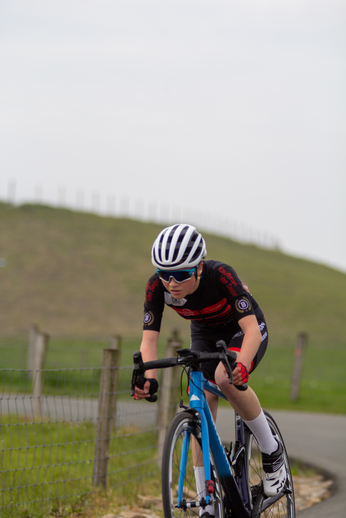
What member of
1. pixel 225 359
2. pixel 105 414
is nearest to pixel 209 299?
pixel 225 359

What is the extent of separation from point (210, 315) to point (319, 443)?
609 centimetres

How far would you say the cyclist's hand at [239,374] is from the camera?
3.07 metres

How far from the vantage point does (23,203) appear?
254 feet

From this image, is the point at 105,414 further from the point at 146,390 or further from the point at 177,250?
the point at 177,250

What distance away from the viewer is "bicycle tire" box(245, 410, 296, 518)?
3855mm

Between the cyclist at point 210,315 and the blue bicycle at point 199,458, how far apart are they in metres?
0.08

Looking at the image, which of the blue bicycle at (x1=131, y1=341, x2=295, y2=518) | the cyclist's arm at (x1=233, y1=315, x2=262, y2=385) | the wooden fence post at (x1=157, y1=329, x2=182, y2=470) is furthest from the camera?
the wooden fence post at (x1=157, y1=329, x2=182, y2=470)

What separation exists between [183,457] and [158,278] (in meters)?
1.07

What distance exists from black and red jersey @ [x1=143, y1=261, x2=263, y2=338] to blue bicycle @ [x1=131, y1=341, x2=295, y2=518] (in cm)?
40

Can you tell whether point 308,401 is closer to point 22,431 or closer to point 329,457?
point 329,457

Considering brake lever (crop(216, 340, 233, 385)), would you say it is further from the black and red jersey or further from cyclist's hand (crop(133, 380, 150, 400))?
cyclist's hand (crop(133, 380, 150, 400))

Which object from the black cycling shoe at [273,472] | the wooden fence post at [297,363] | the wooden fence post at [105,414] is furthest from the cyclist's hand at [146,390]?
the wooden fence post at [297,363]

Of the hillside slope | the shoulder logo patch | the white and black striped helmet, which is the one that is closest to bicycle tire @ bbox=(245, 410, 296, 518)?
the shoulder logo patch

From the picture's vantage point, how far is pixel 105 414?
541cm
